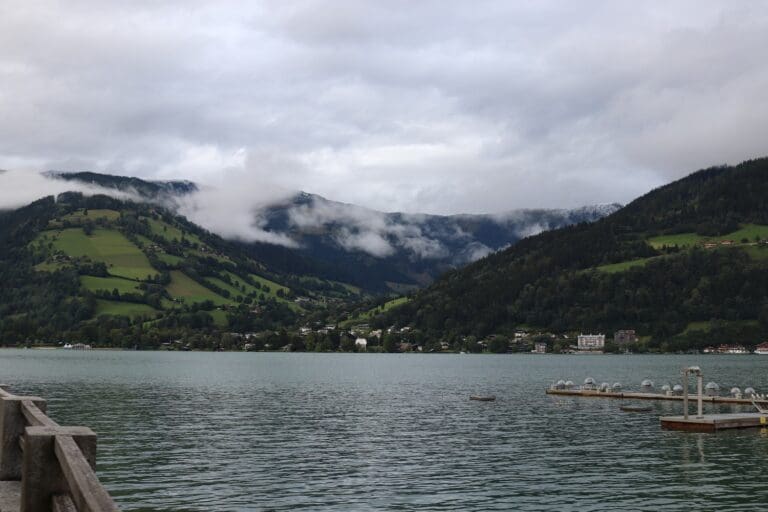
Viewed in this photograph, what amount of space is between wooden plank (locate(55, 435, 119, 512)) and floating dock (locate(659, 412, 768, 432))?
238 ft

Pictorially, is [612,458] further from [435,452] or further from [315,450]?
[315,450]

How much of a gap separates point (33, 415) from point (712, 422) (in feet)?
233

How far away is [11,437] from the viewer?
619 inches

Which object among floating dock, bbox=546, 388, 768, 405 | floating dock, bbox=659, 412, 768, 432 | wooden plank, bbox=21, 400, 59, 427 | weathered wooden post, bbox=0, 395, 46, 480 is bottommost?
floating dock, bbox=546, 388, 768, 405

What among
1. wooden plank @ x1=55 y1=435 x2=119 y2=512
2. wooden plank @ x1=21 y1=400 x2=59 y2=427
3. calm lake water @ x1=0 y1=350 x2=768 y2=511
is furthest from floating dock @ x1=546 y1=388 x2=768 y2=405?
wooden plank @ x1=55 y1=435 x2=119 y2=512

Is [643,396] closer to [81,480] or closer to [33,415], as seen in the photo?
[33,415]

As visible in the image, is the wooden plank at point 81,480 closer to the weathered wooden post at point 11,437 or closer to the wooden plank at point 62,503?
the wooden plank at point 62,503

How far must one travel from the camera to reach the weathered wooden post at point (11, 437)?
1553cm

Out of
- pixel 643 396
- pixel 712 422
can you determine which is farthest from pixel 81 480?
pixel 643 396

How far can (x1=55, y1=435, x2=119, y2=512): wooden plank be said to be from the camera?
806 cm

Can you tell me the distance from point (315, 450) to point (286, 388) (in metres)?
76.4

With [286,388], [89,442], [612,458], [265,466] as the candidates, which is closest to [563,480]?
[612,458]

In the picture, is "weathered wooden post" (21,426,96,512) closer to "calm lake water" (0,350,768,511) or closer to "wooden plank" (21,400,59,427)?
"wooden plank" (21,400,59,427)

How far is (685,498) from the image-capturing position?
41406 millimetres
